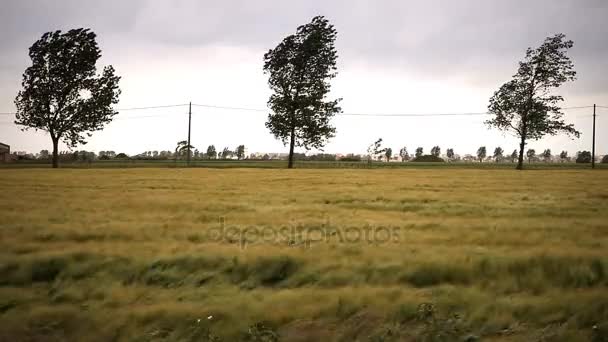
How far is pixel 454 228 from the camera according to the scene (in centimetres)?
904

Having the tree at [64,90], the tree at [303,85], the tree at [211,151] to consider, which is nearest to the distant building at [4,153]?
the tree at [64,90]

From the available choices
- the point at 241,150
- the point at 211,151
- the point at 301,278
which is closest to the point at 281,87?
the point at 301,278

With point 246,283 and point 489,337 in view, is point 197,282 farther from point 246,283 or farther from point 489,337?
point 489,337

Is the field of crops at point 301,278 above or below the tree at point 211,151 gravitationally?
below

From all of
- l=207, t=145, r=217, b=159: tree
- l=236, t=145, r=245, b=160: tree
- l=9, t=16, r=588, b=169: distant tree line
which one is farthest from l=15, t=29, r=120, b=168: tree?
l=207, t=145, r=217, b=159: tree

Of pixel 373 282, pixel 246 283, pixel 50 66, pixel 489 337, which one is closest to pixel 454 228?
pixel 373 282

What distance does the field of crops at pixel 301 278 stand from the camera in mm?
4590

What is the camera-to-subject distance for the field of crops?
4.59 metres

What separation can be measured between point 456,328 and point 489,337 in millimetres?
376

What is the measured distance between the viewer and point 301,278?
6078 millimetres

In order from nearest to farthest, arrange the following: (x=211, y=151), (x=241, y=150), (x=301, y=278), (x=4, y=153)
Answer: (x=301, y=278), (x=4, y=153), (x=241, y=150), (x=211, y=151)

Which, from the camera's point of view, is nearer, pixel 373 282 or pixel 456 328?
pixel 456 328

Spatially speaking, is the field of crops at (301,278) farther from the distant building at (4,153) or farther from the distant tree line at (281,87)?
the distant building at (4,153)

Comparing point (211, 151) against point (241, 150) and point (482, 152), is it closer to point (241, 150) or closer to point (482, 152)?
point (241, 150)
